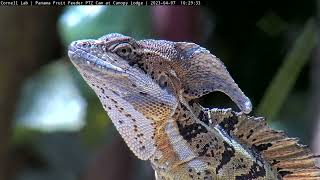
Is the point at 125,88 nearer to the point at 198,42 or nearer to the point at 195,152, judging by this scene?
the point at 195,152

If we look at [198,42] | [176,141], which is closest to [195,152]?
[176,141]

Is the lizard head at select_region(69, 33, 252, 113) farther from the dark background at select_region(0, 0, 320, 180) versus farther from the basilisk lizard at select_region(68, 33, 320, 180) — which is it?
the dark background at select_region(0, 0, 320, 180)

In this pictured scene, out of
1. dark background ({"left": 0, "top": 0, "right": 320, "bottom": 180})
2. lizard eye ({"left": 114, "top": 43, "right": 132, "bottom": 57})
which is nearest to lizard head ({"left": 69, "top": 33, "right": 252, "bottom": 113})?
lizard eye ({"left": 114, "top": 43, "right": 132, "bottom": 57})

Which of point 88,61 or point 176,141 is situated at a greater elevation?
point 88,61

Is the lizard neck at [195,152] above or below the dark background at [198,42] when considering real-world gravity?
above

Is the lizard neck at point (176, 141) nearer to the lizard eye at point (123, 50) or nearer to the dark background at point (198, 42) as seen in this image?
the lizard eye at point (123, 50)

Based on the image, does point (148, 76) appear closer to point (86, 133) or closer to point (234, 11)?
point (234, 11)

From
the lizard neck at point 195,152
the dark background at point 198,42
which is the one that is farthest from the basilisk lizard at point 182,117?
the dark background at point 198,42
